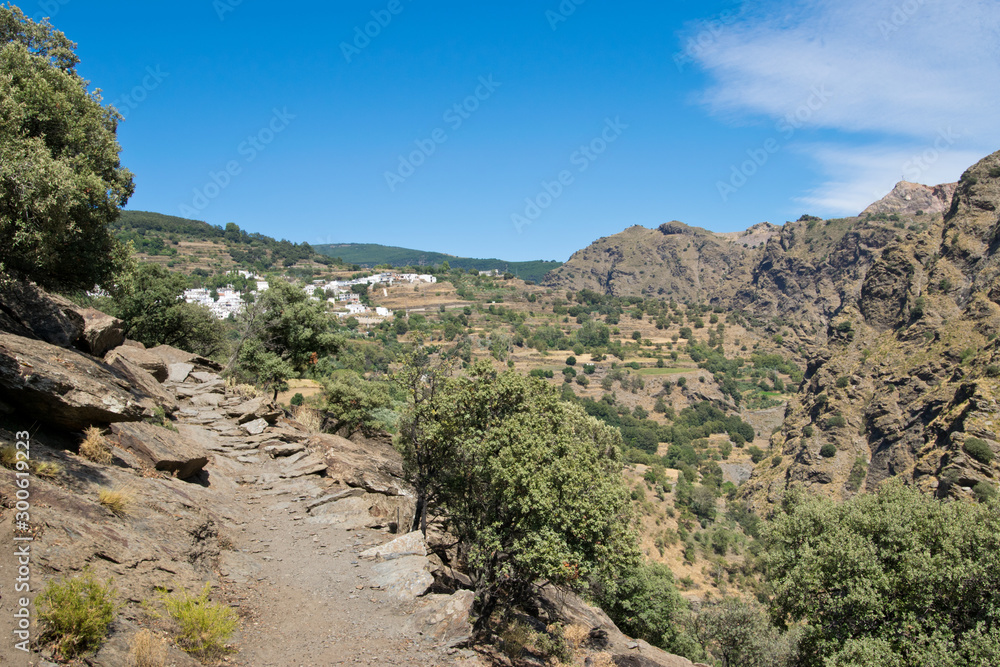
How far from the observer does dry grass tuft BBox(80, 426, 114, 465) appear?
11.2 m

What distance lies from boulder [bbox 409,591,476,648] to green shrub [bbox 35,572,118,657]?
5.98 m

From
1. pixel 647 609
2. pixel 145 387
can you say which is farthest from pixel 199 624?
pixel 647 609

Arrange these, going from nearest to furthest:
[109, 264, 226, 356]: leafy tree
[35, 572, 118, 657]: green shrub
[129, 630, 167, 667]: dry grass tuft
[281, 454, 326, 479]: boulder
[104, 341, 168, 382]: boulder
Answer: [35, 572, 118, 657]: green shrub → [129, 630, 167, 667]: dry grass tuft → [281, 454, 326, 479]: boulder → [104, 341, 168, 382]: boulder → [109, 264, 226, 356]: leafy tree

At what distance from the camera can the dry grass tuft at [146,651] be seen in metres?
6.95

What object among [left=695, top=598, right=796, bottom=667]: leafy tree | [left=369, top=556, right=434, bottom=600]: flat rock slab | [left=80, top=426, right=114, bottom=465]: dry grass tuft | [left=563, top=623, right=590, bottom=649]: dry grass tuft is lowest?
Result: [left=695, top=598, right=796, bottom=667]: leafy tree

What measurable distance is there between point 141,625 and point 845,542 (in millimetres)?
17411

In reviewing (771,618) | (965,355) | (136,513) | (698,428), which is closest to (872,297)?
(965,355)

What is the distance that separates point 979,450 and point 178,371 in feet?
194

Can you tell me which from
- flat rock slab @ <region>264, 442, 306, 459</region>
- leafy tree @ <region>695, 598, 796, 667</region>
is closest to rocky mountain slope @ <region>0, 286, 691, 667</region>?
flat rock slab @ <region>264, 442, 306, 459</region>

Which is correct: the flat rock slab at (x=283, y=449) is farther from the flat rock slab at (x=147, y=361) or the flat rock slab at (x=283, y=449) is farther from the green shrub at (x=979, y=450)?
the green shrub at (x=979, y=450)

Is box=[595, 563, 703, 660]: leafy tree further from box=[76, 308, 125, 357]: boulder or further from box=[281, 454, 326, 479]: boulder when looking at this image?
box=[76, 308, 125, 357]: boulder

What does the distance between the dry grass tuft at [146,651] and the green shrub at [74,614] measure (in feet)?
1.38

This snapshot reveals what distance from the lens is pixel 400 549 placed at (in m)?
13.9

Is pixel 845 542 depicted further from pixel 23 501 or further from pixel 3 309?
pixel 3 309
